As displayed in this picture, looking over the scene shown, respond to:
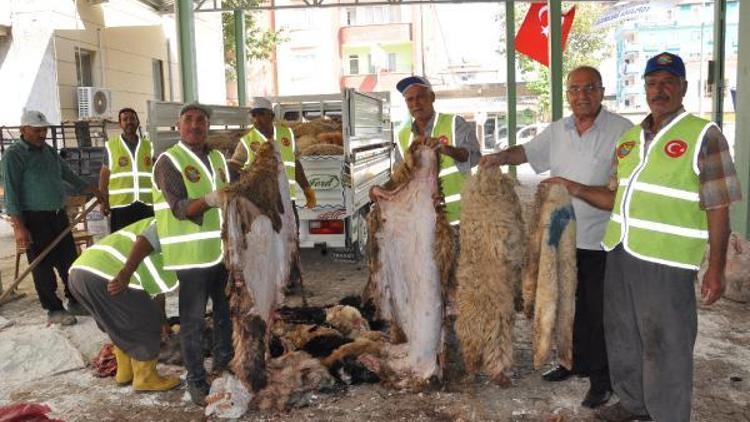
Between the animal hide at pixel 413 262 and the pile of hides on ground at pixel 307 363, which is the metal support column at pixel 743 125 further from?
the animal hide at pixel 413 262

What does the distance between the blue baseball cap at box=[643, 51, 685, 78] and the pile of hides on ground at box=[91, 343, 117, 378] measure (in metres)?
4.09

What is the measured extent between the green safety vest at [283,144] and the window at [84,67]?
29.8 feet

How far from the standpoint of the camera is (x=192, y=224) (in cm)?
381

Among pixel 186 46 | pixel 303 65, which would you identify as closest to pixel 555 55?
pixel 186 46

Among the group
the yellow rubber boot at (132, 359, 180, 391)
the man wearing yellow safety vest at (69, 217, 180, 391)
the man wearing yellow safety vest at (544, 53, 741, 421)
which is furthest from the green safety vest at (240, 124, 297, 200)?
the man wearing yellow safety vest at (544, 53, 741, 421)

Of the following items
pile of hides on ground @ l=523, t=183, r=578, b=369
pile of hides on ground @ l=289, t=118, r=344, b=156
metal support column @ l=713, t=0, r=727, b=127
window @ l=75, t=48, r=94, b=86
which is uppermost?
window @ l=75, t=48, r=94, b=86

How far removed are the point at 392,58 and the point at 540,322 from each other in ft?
118

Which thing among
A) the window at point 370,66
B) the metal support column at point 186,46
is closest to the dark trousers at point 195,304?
the metal support column at point 186,46

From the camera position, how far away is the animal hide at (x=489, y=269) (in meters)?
3.67

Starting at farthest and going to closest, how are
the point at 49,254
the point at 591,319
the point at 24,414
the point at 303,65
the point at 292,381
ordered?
the point at 303,65, the point at 49,254, the point at 292,381, the point at 591,319, the point at 24,414

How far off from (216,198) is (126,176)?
3010 millimetres

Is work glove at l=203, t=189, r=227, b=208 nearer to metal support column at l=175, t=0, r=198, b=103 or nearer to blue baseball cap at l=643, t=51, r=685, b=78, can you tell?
blue baseball cap at l=643, t=51, r=685, b=78

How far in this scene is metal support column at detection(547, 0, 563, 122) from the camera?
13.0m

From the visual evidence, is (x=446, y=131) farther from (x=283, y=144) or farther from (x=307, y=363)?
(x=283, y=144)
